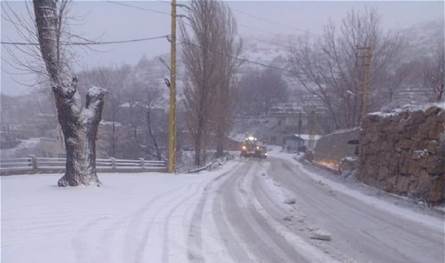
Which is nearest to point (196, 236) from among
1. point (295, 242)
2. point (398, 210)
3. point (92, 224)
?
point (295, 242)

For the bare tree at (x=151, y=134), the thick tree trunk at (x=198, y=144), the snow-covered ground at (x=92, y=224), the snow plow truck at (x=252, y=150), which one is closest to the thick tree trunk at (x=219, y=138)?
the thick tree trunk at (x=198, y=144)

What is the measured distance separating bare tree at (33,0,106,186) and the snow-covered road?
0.82 m

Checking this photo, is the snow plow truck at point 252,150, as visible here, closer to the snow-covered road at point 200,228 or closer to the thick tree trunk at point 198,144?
→ the thick tree trunk at point 198,144

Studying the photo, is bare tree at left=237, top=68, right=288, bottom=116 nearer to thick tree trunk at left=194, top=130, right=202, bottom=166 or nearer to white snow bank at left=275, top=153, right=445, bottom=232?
thick tree trunk at left=194, top=130, right=202, bottom=166

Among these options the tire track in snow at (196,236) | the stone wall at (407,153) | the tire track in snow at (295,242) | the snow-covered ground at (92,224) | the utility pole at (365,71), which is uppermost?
the utility pole at (365,71)

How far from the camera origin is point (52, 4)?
15.2 m

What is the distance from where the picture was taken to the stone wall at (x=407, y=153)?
15.9 m

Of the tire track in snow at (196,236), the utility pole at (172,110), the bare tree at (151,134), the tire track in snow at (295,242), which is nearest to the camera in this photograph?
the tire track in snow at (196,236)

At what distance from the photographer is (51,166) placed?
24.2m

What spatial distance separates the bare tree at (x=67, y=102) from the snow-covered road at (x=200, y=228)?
823 mm

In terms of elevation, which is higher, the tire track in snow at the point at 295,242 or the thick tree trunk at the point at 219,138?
the thick tree trunk at the point at 219,138

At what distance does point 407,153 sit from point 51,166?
1605cm

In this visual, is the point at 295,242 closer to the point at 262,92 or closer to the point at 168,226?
the point at 168,226

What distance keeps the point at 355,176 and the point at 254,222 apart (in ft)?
52.4
